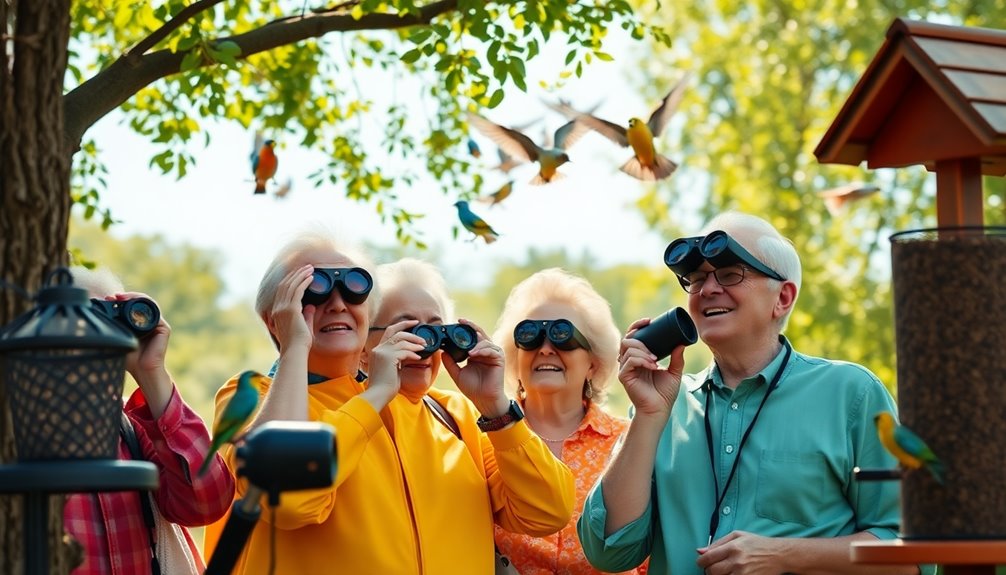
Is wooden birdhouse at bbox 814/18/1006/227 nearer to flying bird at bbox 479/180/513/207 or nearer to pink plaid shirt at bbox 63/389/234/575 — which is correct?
pink plaid shirt at bbox 63/389/234/575

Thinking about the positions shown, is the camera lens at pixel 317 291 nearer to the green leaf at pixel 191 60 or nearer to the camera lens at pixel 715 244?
the green leaf at pixel 191 60

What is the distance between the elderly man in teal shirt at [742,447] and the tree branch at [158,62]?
69.5 inches

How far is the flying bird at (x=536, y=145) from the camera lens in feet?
23.5

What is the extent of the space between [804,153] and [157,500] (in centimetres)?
1436

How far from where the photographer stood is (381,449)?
4.63 metres

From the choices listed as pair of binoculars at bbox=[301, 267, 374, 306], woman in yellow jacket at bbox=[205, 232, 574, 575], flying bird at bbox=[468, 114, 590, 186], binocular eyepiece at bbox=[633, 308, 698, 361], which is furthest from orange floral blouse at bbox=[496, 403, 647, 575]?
flying bird at bbox=[468, 114, 590, 186]

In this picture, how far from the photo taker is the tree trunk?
3.72 metres

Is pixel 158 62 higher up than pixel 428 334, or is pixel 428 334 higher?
pixel 158 62

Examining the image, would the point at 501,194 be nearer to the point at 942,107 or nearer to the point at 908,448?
the point at 942,107

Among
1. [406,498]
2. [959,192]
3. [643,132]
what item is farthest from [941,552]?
[643,132]

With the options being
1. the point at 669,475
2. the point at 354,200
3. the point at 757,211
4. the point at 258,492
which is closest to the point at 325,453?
the point at 258,492

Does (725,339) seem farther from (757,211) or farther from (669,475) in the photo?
(757,211)

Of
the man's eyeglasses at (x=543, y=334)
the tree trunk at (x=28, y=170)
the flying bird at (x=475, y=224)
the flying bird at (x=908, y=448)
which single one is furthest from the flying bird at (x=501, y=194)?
the flying bird at (x=908, y=448)

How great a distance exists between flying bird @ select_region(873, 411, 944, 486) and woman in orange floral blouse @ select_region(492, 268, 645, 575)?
1993 millimetres
